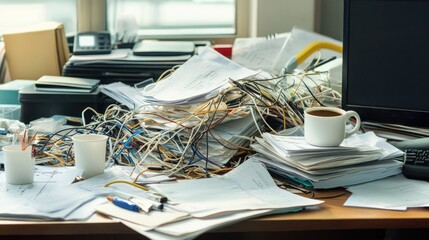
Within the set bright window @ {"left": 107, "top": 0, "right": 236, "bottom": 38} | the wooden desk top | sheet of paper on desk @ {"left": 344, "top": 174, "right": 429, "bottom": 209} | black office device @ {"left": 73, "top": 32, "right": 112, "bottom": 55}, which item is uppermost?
bright window @ {"left": 107, "top": 0, "right": 236, "bottom": 38}

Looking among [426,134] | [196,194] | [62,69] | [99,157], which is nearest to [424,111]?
[426,134]

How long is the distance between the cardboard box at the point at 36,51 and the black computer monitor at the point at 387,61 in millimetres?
1033

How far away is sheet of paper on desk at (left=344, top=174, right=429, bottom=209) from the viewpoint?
1352 millimetres

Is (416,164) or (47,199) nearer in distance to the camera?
(47,199)

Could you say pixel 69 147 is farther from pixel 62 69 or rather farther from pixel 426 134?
pixel 426 134

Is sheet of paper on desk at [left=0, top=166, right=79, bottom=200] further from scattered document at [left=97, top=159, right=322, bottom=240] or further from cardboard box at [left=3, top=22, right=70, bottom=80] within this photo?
cardboard box at [left=3, top=22, right=70, bottom=80]

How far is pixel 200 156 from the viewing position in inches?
61.6

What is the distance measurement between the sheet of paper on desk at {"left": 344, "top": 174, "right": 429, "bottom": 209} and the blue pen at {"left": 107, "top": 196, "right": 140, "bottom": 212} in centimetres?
43

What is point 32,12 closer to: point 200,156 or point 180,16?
point 180,16

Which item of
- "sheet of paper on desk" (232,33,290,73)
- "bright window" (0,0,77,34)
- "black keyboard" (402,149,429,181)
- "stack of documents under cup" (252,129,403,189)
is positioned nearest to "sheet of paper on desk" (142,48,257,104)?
"stack of documents under cup" (252,129,403,189)

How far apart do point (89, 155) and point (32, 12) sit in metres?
1.29

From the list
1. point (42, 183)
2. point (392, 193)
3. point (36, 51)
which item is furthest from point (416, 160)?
point (36, 51)

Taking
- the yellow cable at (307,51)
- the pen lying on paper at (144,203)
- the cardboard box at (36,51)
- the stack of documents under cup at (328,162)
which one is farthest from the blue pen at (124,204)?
the cardboard box at (36,51)

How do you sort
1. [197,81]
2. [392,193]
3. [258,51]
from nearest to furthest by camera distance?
[392,193] → [197,81] → [258,51]
